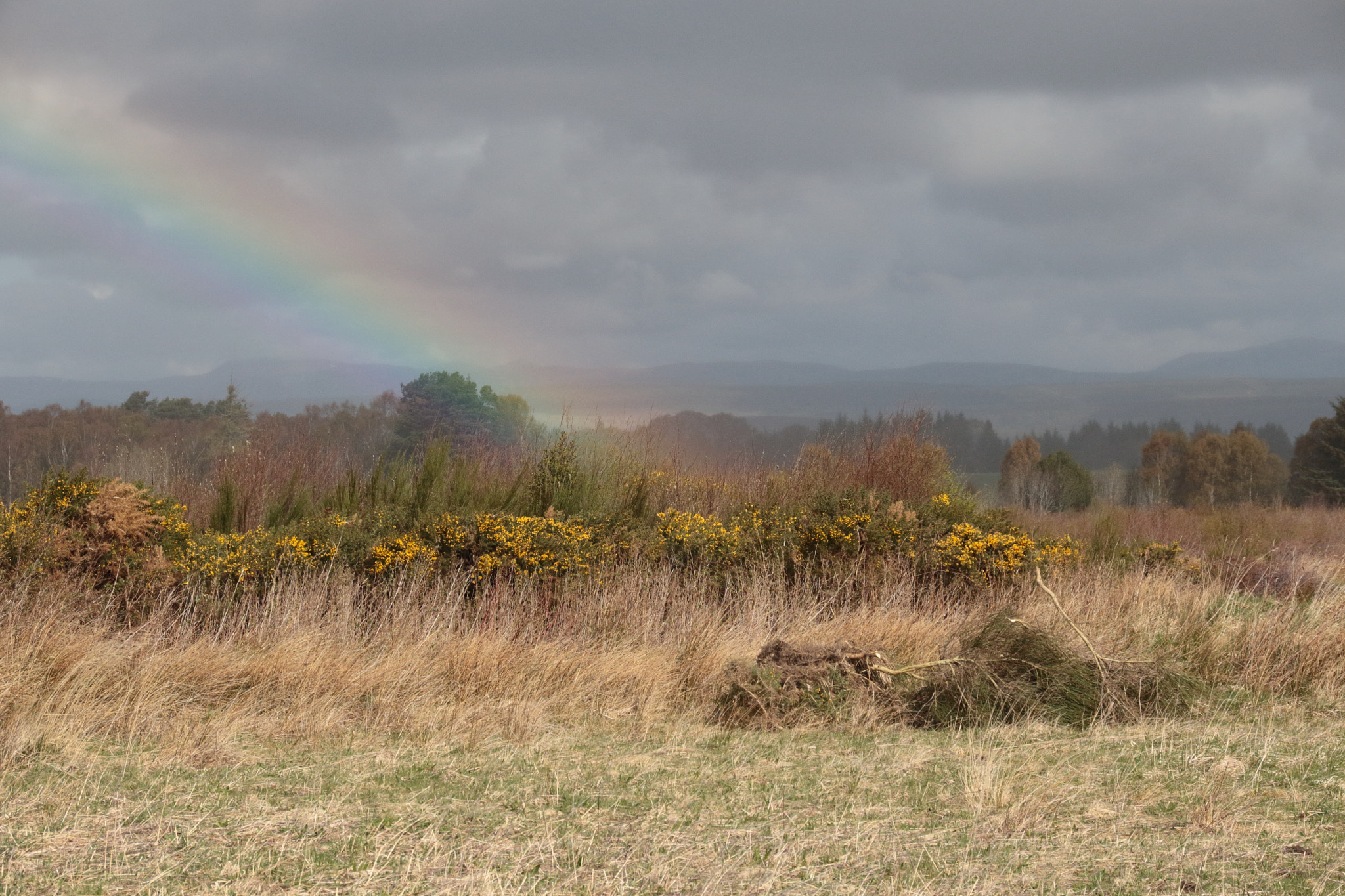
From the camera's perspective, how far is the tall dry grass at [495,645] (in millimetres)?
5297

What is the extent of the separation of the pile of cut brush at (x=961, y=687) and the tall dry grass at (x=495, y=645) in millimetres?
404

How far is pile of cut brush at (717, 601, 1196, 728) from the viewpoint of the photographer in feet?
18.2

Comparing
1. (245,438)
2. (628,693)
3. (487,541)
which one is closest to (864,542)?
(487,541)

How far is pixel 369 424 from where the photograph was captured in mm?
33031

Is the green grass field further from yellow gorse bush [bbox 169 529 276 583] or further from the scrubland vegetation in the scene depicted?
yellow gorse bush [bbox 169 529 276 583]

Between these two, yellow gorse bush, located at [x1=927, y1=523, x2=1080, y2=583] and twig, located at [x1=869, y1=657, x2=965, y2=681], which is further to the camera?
yellow gorse bush, located at [x1=927, y1=523, x2=1080, y2=583]

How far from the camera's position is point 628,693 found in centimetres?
605

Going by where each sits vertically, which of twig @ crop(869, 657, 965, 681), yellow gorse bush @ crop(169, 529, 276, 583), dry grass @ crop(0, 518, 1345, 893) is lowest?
dry grass @ crop(0, 518, 1345, 893)

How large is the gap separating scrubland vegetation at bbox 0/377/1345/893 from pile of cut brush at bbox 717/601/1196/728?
0.02 metres

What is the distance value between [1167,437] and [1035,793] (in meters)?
46.1

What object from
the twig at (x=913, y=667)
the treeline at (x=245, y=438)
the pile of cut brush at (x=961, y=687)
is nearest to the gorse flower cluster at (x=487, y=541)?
the treeline at (x=245, y=438)

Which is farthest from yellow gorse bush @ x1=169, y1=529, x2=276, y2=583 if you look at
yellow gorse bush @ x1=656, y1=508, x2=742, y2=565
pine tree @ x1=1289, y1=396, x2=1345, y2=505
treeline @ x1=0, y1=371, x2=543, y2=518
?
pine tree @ x1=1289, y1=396, x2=1345, y2=505

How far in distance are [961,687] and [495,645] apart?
277 centimetres

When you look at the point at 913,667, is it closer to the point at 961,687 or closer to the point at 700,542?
the point at 961,687
